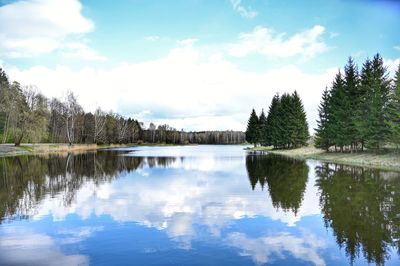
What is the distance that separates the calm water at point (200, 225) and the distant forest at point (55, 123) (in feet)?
174

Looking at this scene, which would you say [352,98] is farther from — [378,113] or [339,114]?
[378,113]

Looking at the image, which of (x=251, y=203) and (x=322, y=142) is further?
(x=322, y=142)

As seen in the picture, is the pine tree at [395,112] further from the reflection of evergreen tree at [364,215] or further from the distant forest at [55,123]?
the distant forest at [55,123]

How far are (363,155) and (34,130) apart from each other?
6053 centimetres

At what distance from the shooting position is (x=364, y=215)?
13625mm

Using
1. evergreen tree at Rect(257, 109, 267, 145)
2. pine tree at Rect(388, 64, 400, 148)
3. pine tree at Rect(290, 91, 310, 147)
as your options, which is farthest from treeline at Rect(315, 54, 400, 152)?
evergreen tree at Rect(257, 109, 267, 145)

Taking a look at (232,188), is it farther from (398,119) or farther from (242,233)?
(398,119)

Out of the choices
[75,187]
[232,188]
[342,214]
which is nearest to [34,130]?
[75,187]

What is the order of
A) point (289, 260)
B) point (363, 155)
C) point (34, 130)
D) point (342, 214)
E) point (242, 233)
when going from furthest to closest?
point (34, 130)
point (363, 155)
point (342, 214)
point (242, 233)
point (289, 260)

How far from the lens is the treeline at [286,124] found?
2894 inches

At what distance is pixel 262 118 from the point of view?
101250 millimetres

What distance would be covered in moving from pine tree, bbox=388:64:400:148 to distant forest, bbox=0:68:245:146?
62750mm

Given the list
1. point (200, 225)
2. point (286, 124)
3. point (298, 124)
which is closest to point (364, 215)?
point (200, 225)

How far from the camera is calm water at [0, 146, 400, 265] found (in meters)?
9.13
